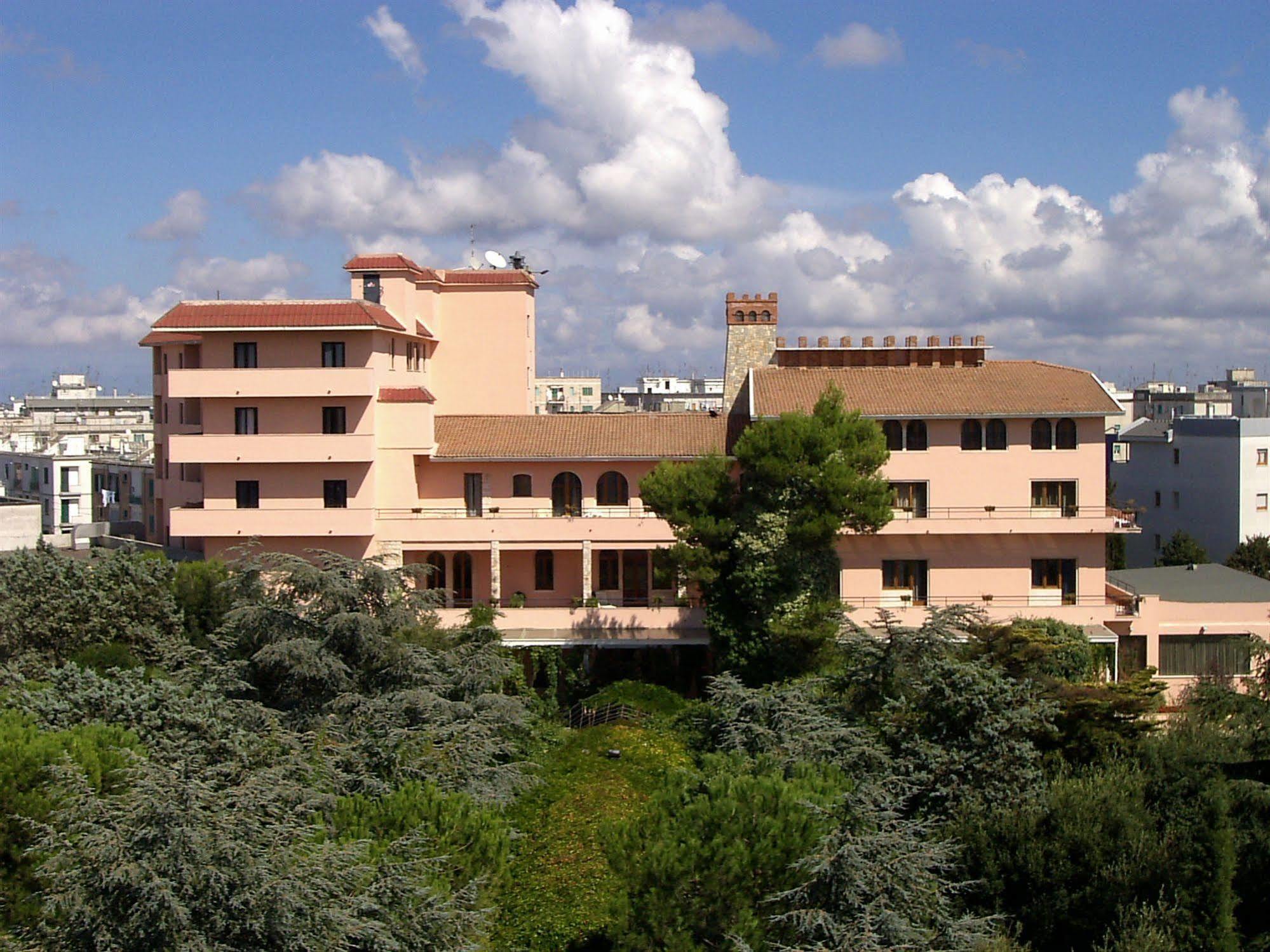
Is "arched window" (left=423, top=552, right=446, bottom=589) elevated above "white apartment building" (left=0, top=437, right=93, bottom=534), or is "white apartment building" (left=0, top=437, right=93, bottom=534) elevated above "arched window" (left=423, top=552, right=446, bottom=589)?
"white apartment building" (left=0, top=437, right=93, bottom=534)

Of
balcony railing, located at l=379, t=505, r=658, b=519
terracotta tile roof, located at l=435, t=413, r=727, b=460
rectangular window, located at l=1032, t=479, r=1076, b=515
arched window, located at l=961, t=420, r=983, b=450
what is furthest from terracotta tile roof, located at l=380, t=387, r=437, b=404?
rectangular window, located at l=1032, t=479, r=1076, b=515

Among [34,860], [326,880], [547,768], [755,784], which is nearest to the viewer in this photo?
[326,880]

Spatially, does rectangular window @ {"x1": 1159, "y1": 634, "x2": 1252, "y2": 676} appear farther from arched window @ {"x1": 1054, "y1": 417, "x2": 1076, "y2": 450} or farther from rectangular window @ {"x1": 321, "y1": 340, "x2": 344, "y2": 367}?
rectangular window @ {"x1": 321, "y1": 340, "x2": 344, "y2": 367}

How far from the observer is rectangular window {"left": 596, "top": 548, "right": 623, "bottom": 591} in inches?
1694

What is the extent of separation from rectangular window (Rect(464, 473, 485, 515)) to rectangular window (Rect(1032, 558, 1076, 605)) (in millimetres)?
17331

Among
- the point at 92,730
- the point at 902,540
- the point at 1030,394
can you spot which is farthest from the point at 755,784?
the point at 1030,394

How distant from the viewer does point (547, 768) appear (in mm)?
28594

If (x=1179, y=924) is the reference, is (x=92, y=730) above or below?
above

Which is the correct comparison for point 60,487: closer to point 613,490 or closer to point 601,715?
point 613,490

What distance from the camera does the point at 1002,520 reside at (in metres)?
40.4

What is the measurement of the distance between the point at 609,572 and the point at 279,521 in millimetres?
10470

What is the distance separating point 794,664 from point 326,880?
845 inches

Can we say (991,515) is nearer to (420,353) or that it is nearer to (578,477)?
(578,477)

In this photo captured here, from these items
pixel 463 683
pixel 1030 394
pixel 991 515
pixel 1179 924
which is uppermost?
pixel 1030 394
